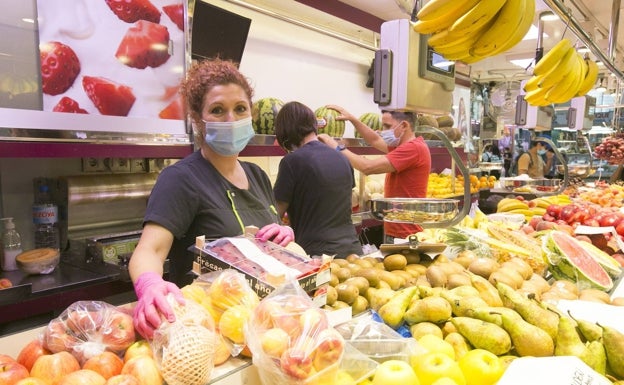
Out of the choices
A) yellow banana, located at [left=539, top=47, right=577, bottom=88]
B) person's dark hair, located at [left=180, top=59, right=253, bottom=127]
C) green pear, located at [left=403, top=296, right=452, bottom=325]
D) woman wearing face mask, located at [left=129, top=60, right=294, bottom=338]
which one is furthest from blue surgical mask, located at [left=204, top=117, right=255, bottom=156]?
yellow banana, located at [left=539, top=47, right=577, bottom=88]

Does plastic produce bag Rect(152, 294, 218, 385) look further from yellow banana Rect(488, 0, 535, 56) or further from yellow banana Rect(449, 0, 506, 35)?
yellow banana Rect(488, 0, 535, 56)

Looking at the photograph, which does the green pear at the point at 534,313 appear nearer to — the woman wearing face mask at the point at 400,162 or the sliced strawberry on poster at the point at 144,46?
the woman wearing face mask at the point at 400,162

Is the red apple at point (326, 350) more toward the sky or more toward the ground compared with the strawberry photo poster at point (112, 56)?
more toward the ground

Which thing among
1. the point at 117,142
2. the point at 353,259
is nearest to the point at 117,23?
the point at 117,142

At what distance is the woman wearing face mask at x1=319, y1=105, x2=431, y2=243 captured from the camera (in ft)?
12.0

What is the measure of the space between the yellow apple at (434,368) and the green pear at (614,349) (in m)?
0.50

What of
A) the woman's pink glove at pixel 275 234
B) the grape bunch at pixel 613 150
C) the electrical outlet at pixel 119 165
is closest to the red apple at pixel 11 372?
the woman's pink glove at pixel 275 234

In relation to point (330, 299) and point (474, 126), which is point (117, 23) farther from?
point (474, 126)

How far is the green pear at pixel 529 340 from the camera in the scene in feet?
3.98

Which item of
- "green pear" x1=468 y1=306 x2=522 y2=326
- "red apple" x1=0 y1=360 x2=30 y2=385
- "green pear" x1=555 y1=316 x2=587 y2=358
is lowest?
"green pear" x1=555 y1=316 x2=587 y2=358

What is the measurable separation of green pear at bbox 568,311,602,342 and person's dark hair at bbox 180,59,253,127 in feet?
5.17

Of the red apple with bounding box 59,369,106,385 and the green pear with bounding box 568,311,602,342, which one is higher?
the red apple with bounding box 59,369,106,385

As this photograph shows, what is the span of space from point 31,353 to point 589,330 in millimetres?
1453

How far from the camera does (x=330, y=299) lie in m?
1.44
